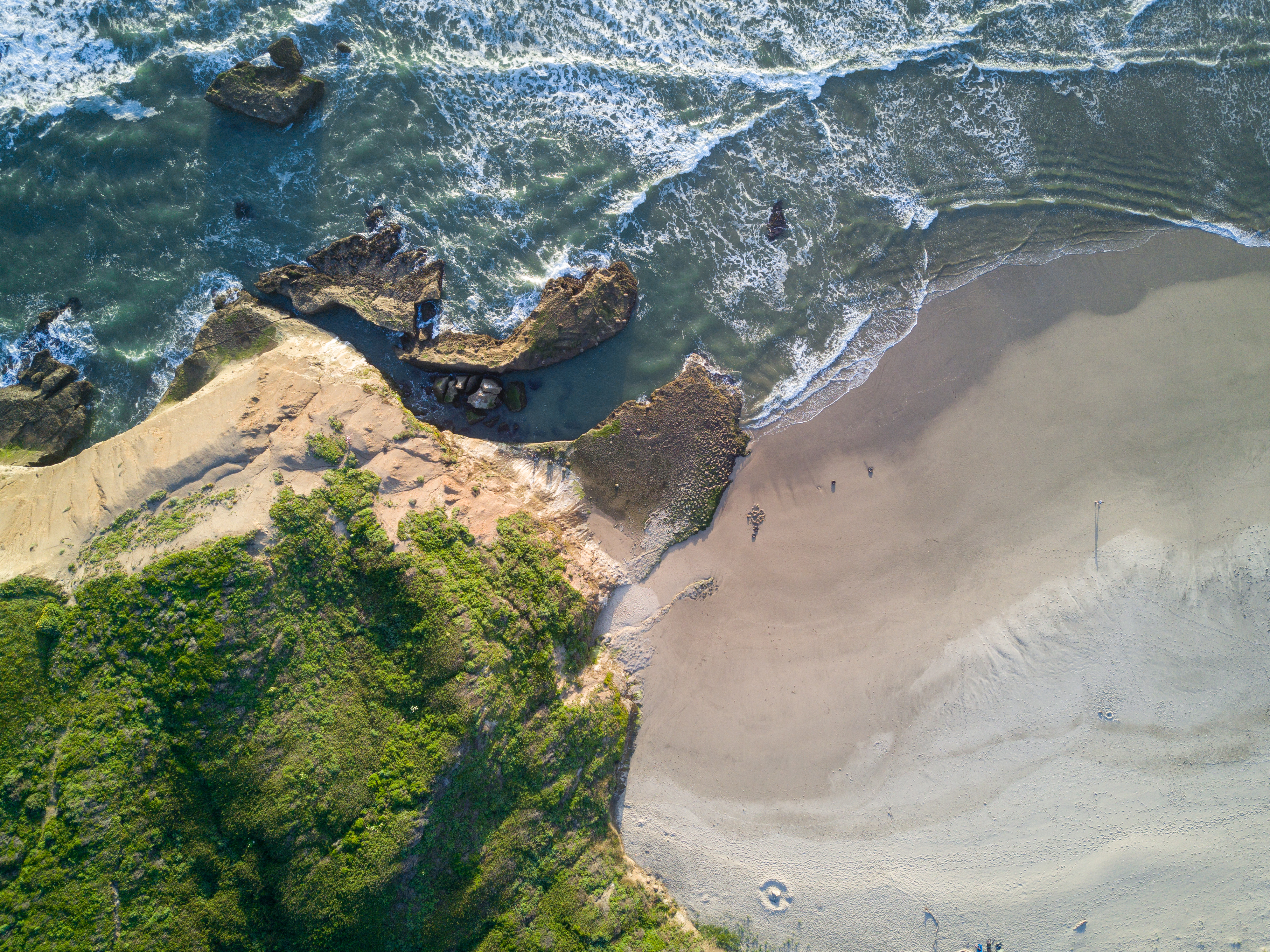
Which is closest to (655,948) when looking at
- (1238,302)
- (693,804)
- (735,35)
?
(693,804)

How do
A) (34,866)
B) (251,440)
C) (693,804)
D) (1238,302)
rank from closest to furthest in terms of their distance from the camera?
(34,866) → (251,440) → (693,804) → (1238,302)

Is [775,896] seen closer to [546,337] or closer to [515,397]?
[515,397]

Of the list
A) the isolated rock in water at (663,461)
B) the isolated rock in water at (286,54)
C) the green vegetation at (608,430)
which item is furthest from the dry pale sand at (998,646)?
the isolated rock in water at (286,54)

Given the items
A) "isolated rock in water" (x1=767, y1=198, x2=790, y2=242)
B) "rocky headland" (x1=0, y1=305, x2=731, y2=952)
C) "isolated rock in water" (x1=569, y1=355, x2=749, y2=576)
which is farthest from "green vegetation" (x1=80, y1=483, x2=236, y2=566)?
"isolated rock in water" (x1=767, y1=198, x2=790, y2=242)

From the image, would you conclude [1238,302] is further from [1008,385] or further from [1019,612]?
[1019,612]

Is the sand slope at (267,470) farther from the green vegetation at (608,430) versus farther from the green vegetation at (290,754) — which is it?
the green vegetation at (608,430)

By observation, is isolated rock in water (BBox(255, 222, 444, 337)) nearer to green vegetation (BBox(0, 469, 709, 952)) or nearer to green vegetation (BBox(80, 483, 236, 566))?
green vegetation (BBox(0, 469, 709, 952))
